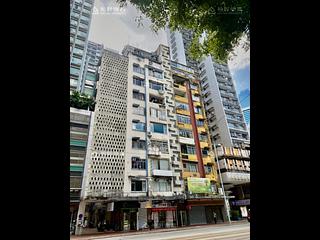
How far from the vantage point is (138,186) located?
15586mm

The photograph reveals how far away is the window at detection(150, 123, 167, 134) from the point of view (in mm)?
18553

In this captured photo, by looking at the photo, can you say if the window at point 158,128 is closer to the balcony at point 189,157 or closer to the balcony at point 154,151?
the balcony at point 154,151

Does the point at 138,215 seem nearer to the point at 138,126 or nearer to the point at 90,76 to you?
the point at 138,126

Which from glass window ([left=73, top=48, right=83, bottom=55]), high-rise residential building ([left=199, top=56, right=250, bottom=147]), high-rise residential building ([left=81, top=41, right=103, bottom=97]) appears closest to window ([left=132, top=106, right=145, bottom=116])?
high-rise residential building ([left=81, top=41, right=103, bottom=97])

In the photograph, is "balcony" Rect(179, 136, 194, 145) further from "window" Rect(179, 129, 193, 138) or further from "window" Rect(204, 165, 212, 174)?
"window" Rect(204, 165, 212, 174)

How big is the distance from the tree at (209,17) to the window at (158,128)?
1497 cm

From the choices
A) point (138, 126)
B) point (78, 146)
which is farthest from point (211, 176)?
point (78, 146)
